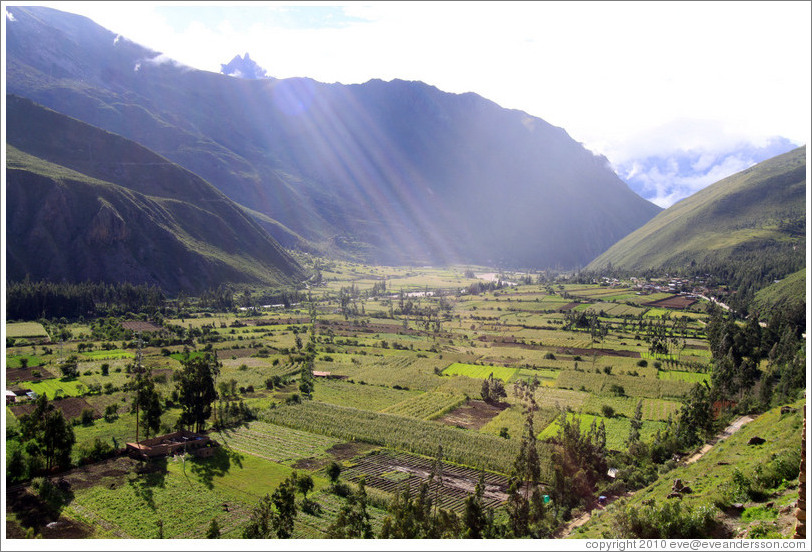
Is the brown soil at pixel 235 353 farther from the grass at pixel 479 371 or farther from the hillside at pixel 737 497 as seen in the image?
the hillside at pixel 737 497

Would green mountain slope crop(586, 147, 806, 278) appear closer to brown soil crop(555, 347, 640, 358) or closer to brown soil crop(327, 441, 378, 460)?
brown soil crop(555, 347, 640, 358)

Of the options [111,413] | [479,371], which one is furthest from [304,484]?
[479,371]

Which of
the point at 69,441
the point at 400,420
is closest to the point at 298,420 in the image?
the point at 400,420

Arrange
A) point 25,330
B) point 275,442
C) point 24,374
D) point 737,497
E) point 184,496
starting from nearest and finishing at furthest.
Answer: point 737,497, point 184,496, point 275,442, point 24,374, point 25,330

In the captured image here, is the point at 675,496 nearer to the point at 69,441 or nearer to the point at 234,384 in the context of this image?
the point at 69,441

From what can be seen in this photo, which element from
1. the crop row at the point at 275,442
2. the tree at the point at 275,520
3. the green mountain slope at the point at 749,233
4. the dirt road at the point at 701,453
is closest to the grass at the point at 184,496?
the crop row at the point at 275,442

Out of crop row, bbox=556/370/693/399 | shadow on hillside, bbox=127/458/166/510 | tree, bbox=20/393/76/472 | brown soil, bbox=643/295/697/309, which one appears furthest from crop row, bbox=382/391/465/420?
brown soil, bbox=643/295/697/309

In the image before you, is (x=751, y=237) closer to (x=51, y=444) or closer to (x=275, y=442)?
(x=275, y=442)

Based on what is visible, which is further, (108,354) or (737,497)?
(108,354)
